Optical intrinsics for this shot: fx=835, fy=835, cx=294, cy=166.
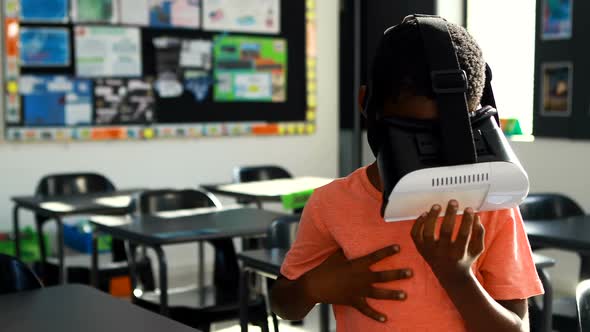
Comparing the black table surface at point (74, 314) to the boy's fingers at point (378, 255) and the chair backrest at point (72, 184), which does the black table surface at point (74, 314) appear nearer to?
the boy's fingers at point (378, 255)

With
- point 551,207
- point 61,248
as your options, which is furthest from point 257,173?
point 551,207

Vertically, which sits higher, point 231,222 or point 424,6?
point 424,6

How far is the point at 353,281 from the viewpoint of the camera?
106 cm

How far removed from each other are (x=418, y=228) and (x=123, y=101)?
472 centimetres

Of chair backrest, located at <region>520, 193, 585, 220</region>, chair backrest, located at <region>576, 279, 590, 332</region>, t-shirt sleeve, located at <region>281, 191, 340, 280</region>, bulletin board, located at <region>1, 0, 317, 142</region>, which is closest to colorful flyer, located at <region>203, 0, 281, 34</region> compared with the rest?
bulletin board, located at <region>1, 0, 317, 142</region>

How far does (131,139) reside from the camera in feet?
18.0

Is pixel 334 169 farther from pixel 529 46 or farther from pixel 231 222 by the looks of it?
pixel 231 222

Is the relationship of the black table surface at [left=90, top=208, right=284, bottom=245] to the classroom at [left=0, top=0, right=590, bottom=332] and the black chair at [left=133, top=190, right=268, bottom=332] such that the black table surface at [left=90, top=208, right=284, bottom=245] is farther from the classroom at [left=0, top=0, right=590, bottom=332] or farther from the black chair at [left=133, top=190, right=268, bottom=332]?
the black chair at [left=133, top=190, right=268, bottom=332]

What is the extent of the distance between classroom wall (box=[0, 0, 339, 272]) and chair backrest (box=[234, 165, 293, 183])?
39.1 inches

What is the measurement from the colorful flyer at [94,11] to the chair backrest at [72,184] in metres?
1.21

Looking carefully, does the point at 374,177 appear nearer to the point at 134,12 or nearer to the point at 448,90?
the point at 448,90

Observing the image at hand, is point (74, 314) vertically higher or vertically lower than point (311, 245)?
lower

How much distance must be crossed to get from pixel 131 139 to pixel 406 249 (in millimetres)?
4575

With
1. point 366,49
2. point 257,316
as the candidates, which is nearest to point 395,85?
point 257,316
